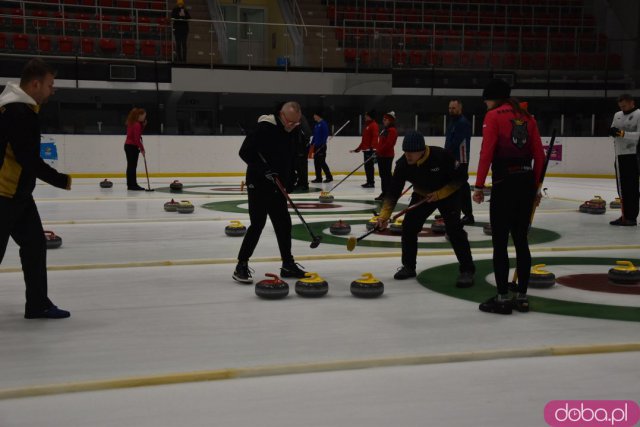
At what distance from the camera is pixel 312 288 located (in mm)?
5422

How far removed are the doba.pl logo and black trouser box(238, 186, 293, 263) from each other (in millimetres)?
3082

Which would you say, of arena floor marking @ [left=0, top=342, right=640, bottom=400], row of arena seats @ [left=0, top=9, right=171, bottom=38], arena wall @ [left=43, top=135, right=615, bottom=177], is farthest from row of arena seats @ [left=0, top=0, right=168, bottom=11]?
arena floor marking @ [left=0, top=342, right=640, bottom=400]

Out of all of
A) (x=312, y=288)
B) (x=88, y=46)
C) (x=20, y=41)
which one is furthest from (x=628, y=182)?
(x=20, y=41)

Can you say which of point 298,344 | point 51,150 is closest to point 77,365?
point 298,344

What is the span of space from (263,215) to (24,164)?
1.99m

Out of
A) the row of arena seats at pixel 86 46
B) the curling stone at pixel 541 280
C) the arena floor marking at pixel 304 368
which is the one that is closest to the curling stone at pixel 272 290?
the arena floor marking at pixel 304 368

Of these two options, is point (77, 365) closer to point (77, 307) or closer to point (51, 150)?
point (77, 307)

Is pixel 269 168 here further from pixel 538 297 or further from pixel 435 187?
pixel 538 297

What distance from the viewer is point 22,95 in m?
4.39

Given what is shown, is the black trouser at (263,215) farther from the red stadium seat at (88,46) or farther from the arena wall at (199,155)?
the red stadium seat at (88,46)

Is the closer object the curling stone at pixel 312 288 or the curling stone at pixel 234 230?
the curling stone at pixel 312 288

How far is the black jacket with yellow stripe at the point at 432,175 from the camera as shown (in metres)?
5.85

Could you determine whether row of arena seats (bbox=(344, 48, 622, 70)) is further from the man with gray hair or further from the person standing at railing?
the man with gray hair

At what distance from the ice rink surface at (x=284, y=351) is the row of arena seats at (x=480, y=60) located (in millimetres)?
15082
